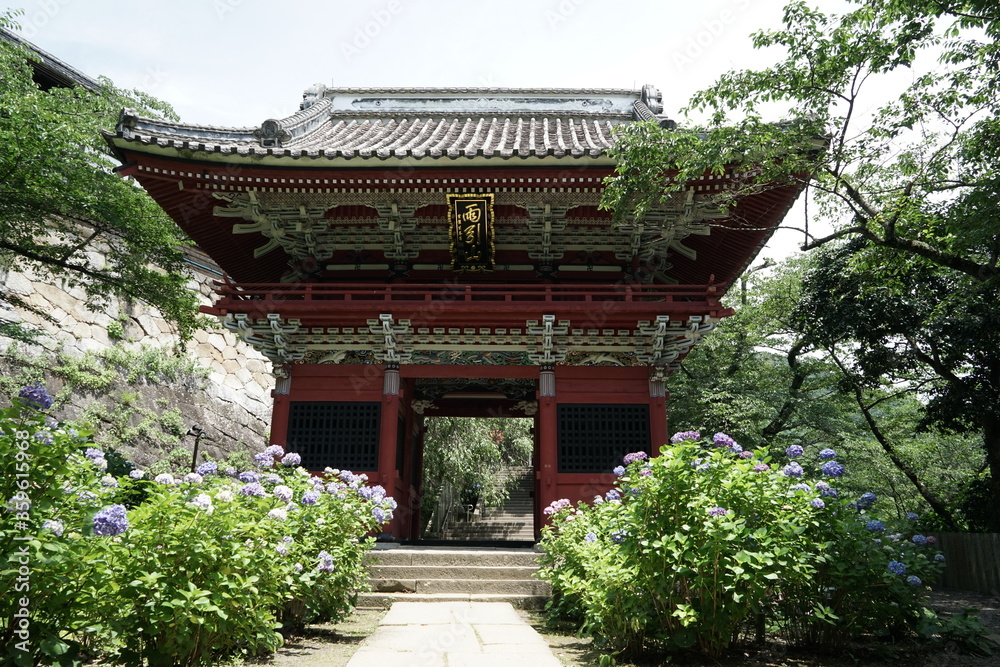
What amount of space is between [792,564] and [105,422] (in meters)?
18.3

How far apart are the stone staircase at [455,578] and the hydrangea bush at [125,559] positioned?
3.51 metres

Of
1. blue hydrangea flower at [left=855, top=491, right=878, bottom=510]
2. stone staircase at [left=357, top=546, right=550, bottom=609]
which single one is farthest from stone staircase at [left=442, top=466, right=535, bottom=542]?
blue hydrangea flower at [left=855, top=491, right=878, bottom=510]

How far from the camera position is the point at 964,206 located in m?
7.18

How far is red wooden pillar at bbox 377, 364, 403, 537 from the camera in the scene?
10961mm

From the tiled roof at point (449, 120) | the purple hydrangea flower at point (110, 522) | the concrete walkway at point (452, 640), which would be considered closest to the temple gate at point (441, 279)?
the tiled roof at point (449, 120)

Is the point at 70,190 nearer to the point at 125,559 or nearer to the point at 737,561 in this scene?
the point at 125,559

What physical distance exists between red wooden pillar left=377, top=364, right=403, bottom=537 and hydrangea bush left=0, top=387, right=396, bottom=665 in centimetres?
587

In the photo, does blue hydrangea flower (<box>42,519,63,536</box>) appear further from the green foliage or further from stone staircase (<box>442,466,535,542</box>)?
stone staircase (<box>442,466,535,542</box>)

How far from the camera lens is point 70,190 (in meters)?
10.9

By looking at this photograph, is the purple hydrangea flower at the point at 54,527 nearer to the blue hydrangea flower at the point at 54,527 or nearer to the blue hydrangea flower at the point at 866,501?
the blue hydrangea flower at the point at 54,527

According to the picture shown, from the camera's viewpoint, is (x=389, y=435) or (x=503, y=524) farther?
(x=503, y=524)

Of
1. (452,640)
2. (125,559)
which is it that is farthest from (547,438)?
(125,559)

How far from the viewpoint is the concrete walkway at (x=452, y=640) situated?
449 cm

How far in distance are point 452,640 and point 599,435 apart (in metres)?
6.40
